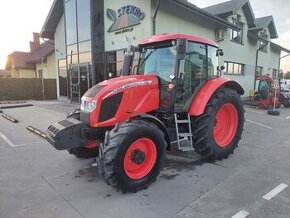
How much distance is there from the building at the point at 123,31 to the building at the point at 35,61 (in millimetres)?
4394

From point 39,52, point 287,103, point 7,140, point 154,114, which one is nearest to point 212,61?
point 154,114

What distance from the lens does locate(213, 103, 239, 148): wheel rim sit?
5.29 meters

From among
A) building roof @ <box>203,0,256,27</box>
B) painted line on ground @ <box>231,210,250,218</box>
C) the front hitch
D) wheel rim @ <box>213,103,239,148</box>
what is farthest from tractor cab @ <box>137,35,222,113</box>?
building roof @ <box>203,0,256,27</box>

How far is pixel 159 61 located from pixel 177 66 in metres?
0.43

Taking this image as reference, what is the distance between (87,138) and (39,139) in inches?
129

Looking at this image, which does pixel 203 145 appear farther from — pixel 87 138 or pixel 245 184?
pixel 87 138

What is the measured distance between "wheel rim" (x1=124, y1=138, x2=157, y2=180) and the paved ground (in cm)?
28

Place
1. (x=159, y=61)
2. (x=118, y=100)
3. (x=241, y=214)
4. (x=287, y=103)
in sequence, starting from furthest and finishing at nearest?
(x=287, y=103), (x=159, y=61), (x=118, y=100), (x=241, y=214)

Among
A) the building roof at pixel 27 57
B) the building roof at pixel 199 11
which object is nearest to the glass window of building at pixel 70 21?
the building roof at pixel 199 11

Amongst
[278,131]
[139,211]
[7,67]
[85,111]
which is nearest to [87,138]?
[85,111]

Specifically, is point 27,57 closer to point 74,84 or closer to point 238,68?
point 74,84

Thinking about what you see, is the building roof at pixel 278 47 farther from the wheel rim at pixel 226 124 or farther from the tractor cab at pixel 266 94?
the wheel rim at pixel 226 124

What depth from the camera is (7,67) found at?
30672mm

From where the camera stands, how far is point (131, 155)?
3654 millimetres
